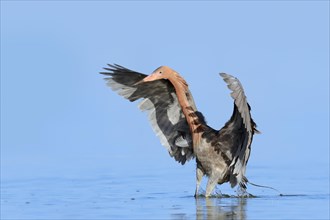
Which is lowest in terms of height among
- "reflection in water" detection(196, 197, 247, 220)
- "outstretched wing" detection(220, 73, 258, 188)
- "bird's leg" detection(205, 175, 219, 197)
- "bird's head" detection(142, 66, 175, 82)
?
"reflection in water" detection(196, 197, 247, 220)

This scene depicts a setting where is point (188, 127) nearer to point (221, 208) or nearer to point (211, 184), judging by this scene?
point (211, 184)

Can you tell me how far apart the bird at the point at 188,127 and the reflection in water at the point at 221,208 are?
20.9 inches

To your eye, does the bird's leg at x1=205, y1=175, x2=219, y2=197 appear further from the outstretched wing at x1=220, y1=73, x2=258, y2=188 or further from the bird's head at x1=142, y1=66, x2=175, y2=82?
the bird's head at x1=142, y1=66, x2=175, y2=82

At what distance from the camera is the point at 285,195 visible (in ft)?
57.9

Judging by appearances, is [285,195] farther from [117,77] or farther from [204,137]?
[117,77]

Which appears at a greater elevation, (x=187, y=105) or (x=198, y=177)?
(x=187, y=105)

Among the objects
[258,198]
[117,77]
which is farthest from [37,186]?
[258,198]

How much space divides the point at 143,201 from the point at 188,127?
73.7 inches

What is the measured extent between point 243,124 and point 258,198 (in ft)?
3.51

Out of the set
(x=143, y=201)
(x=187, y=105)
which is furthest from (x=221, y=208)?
(x=187, y=105)

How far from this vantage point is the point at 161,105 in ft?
61.1

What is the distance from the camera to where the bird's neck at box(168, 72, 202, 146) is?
17875 millimetres

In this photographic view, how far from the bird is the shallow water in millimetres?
447

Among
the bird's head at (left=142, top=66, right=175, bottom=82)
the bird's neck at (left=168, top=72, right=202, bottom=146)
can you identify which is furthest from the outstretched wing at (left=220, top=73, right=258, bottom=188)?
the bird's head at (left=142, top=66, right=175, bottom=82)
